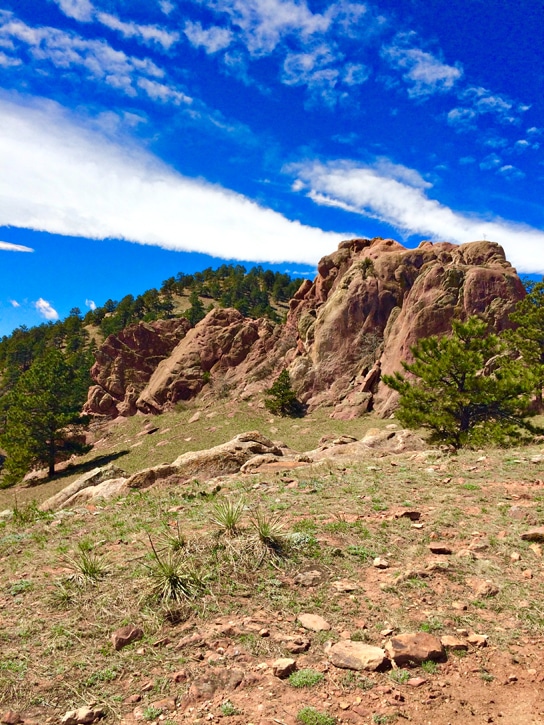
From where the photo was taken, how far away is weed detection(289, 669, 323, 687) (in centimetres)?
492

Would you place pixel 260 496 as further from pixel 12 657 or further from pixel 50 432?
pixel 50 432

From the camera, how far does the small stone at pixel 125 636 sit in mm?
5785

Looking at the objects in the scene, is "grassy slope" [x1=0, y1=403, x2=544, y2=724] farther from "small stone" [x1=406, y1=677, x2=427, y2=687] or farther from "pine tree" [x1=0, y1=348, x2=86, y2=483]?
"pine tree" [x1=0, y1=348, x2=86, y2=483]

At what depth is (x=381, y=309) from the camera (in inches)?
1945

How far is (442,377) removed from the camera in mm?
20281

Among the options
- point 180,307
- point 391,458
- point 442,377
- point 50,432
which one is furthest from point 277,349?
point 180,307

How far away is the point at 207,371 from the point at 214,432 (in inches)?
717

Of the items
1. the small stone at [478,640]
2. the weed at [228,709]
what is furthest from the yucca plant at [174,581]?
the small stone at [478,640]

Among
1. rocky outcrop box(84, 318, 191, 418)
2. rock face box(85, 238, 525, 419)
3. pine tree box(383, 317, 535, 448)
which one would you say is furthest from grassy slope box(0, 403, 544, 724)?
rocky outcrop box(84, 318, 191, 418)

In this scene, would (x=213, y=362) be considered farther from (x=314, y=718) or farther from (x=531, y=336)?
(x=314, y=718)

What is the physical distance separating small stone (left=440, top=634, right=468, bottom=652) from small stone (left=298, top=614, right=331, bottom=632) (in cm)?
147

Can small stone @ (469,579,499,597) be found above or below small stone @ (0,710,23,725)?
above

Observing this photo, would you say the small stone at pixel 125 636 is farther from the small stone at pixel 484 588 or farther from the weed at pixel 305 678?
the small stone at pixel 484 588

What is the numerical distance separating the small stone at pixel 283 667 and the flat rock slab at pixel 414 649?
3.88ft
